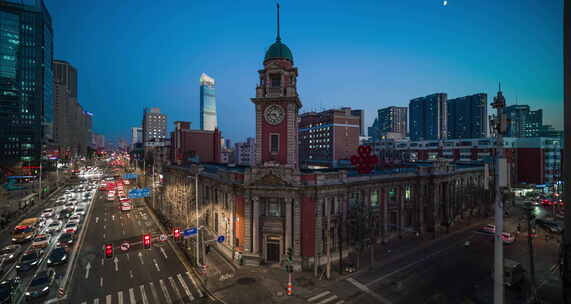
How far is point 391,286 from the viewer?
25922 mm

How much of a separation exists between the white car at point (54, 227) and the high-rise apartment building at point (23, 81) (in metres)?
92.2

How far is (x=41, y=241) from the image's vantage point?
35094 millimetres

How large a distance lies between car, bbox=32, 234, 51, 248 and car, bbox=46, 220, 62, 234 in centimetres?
235

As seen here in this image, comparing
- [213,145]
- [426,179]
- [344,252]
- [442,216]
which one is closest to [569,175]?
[344,252]

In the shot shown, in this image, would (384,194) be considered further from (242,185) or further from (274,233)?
(242,185)

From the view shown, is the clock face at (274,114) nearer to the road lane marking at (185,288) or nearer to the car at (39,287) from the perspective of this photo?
the road lane marking at (185,288)

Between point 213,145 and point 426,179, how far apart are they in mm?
55656

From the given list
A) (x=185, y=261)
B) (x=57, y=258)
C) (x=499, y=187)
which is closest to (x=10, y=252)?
(x=57, y=258)

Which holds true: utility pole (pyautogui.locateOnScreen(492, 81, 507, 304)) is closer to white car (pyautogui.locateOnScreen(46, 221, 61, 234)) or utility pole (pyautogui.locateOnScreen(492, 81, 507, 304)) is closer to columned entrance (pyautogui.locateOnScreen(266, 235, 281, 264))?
columned entrance (pyautogui.locateOnScreen(266, 235, 281, 264))

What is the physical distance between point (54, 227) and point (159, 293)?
34.1 m

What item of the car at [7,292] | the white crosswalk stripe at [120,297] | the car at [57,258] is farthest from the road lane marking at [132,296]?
the car at [57,258]

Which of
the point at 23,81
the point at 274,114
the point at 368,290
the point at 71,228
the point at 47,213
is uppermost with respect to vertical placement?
the point at 23,81

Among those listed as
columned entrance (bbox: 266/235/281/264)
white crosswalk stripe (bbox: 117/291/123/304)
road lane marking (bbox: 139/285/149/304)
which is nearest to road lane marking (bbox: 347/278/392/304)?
columned entrance (bbox: 266/235/281/264)

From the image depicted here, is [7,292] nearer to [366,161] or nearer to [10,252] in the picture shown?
[10,252]
